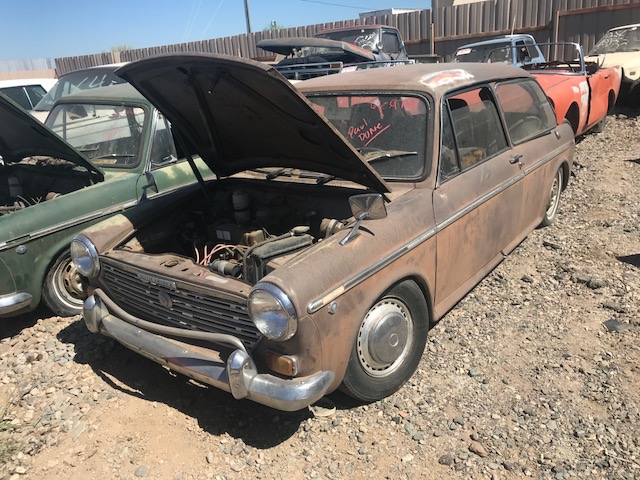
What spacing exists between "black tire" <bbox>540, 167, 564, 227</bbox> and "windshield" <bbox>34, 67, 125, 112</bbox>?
23.3 feet

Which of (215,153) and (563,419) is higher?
(215,153)

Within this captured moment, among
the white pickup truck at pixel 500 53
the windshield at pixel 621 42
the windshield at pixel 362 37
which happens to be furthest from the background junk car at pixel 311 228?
the windshield at pixel 362 37

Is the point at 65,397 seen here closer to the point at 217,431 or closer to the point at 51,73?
the point at 217,431

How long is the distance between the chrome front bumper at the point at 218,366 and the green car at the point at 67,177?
128 cm

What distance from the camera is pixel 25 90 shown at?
32.9 feet

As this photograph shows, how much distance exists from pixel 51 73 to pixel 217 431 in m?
23.9

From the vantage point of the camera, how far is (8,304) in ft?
12.6

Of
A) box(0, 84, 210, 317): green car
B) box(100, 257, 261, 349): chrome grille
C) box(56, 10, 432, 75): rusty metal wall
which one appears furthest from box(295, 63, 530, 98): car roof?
box(56, 10, 432, 75): rusty metal wall

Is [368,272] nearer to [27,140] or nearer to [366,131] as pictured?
[366,131]

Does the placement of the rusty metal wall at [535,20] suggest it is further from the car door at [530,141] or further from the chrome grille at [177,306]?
the chrome grille at [177,306]

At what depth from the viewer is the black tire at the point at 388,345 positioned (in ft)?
9.04

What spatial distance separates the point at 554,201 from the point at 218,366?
13.6 feet

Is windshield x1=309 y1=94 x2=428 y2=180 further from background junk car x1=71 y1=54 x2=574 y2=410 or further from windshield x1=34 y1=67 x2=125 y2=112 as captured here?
windshield x1=34 y1=67 x2=125 y2=112

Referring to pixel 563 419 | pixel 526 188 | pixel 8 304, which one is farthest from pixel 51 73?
pixel 563 419
